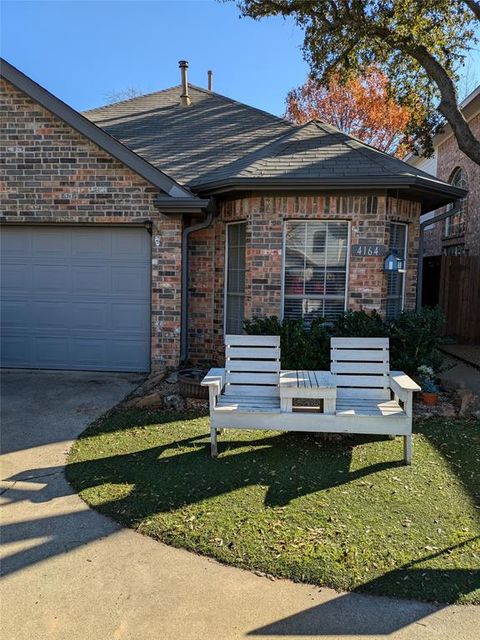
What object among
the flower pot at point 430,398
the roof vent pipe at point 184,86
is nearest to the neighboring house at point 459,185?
the roof vent pipe at point 184,86

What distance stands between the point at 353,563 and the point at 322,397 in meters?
1.75

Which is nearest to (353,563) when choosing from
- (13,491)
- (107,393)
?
(13,491)

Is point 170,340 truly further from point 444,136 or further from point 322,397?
point 444,136

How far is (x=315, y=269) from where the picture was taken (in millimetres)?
7488

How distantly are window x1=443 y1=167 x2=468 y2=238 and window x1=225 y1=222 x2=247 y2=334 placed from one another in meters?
10.1

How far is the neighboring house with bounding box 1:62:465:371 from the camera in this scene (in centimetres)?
729

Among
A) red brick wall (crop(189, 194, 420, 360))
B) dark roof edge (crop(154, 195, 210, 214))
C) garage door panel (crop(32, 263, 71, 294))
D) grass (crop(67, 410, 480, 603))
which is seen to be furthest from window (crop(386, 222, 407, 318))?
garage door panel (crop(32, 263, 71, 294))

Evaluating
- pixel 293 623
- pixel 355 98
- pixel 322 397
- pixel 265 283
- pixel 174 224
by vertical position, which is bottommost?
pixel 293 623

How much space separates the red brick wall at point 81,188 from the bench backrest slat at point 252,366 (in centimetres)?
231

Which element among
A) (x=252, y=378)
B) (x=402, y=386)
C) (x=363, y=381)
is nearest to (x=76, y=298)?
(x=252, y=378)

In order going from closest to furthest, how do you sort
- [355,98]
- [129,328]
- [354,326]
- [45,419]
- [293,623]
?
[293,623]
[45,419]
[354,326]
[129,328]
[355,98]

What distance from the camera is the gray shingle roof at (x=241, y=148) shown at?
705 cm

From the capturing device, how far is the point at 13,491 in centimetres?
399

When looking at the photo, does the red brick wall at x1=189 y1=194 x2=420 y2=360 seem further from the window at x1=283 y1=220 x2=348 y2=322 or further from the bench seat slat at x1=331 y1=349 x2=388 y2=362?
the bench seat slat at x1=331 y1=349 x2=388 y2=362
